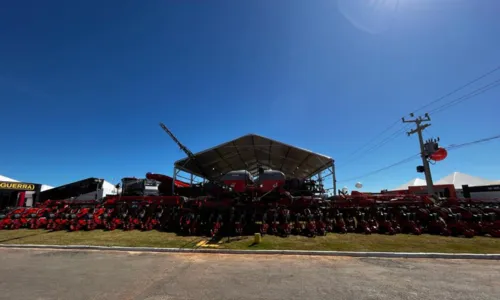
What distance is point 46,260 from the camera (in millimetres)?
8094

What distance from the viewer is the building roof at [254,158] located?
21.9 meters

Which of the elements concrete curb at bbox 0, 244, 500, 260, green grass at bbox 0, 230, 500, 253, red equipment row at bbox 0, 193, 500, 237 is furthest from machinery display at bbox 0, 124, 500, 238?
concrete curb at bbox 0, 244, 500, 260

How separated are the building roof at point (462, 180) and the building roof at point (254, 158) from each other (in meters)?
35.7

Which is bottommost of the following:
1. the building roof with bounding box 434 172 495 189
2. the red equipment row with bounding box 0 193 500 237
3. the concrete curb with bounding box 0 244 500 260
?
the concrete curb with bounding box 0 244 500 260

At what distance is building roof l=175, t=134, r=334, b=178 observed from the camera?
21.9 metres

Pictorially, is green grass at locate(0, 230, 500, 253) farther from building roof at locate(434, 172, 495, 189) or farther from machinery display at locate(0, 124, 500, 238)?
building roof at locate(434, 172, 495, 189)

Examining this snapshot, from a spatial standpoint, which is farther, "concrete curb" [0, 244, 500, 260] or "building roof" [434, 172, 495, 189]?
"building roof" [434, 172, 495, 189]

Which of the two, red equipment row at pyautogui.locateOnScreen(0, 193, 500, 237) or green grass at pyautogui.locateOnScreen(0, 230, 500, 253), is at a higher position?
red equipment row at pyautogui.locateOnScreen(0, 193, 500, 237)

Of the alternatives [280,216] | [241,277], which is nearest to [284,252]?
[241,277]

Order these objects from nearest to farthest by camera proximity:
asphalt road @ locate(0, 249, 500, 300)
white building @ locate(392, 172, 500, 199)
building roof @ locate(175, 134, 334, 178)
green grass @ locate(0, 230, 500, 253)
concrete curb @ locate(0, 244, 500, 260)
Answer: asphalt road @ locate(0, 249, 500, 300) → concrete curb @ locate(0, 244, 500, 260) → green grass @ locate(0, 230, 500, 253) → building roof @ locate(175, 134, 334, 178) → white building @ locate(392, 172, 500, 199)

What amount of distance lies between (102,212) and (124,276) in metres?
10.2

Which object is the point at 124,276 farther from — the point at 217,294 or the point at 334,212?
the point at 334,212

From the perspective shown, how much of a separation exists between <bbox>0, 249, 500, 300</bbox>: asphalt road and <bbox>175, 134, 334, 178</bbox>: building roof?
13698 millimetres

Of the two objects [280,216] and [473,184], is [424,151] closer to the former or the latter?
[280,216]
